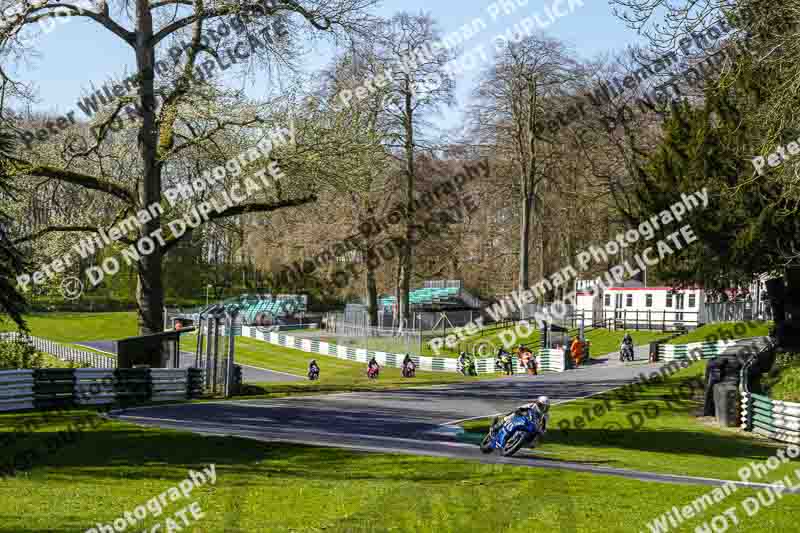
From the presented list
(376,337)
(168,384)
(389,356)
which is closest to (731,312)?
(389,356)

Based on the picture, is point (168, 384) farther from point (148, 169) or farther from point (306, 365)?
point (306, 365)

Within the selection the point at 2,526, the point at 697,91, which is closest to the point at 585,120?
the point at 697,91

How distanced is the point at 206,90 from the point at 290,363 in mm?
28362

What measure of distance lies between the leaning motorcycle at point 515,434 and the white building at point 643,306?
36.2 meters

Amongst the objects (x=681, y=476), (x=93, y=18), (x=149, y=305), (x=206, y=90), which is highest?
(x=93, y=18)

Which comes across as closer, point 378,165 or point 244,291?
point 378,165

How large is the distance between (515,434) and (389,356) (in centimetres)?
3101

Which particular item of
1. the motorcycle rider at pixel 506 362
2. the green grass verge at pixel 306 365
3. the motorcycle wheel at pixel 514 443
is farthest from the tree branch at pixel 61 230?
the motorcycle rider at pixel 506 362

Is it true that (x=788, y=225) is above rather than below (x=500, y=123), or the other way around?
below

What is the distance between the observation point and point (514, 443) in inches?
536

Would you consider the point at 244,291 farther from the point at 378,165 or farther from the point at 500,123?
the point at 378,165

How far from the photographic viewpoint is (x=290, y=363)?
47.1 metres

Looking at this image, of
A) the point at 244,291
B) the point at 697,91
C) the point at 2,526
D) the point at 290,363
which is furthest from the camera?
the point at 244,291

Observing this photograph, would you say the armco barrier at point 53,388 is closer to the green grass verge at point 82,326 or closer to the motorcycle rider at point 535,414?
the motorcycle rider at point 535,414
